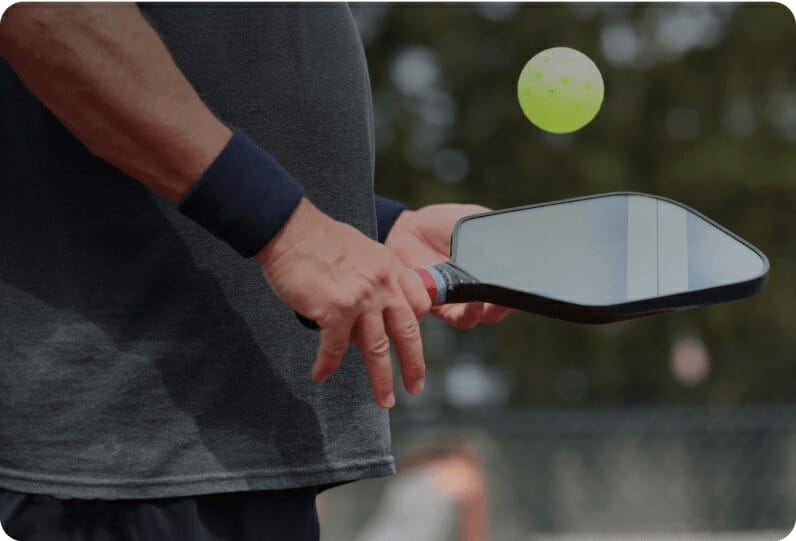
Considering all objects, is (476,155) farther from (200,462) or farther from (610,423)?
(200,462)

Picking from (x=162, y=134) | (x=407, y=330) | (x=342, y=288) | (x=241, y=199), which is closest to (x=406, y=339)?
(x=407, y=330)

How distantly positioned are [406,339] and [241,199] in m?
0.29

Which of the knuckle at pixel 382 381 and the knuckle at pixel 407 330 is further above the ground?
the knuckle at pixel 407 330

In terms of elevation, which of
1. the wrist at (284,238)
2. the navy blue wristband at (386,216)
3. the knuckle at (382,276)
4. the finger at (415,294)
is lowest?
the navy blue wristband at (386,216)

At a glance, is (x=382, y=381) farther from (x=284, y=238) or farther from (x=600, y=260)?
(x=600, y=260)

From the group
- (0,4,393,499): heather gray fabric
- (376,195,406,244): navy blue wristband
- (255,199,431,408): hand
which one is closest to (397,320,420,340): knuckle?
(255,199,431,408): hand

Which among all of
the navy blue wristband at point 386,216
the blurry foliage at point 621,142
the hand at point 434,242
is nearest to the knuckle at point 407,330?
the hand at point 434,242

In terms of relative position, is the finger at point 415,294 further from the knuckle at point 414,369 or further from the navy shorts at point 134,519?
the navy shorts at point 134,519

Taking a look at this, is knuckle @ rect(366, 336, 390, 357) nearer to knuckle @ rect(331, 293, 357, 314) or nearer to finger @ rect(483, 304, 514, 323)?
knuckle @ rect(331, 293, 357, 314)

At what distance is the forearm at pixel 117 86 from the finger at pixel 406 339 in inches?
→ 12.5

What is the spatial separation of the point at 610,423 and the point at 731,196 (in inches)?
195

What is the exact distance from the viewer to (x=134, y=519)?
5.57ft

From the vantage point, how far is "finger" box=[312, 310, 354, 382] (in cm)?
155

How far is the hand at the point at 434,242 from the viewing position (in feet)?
6.92
